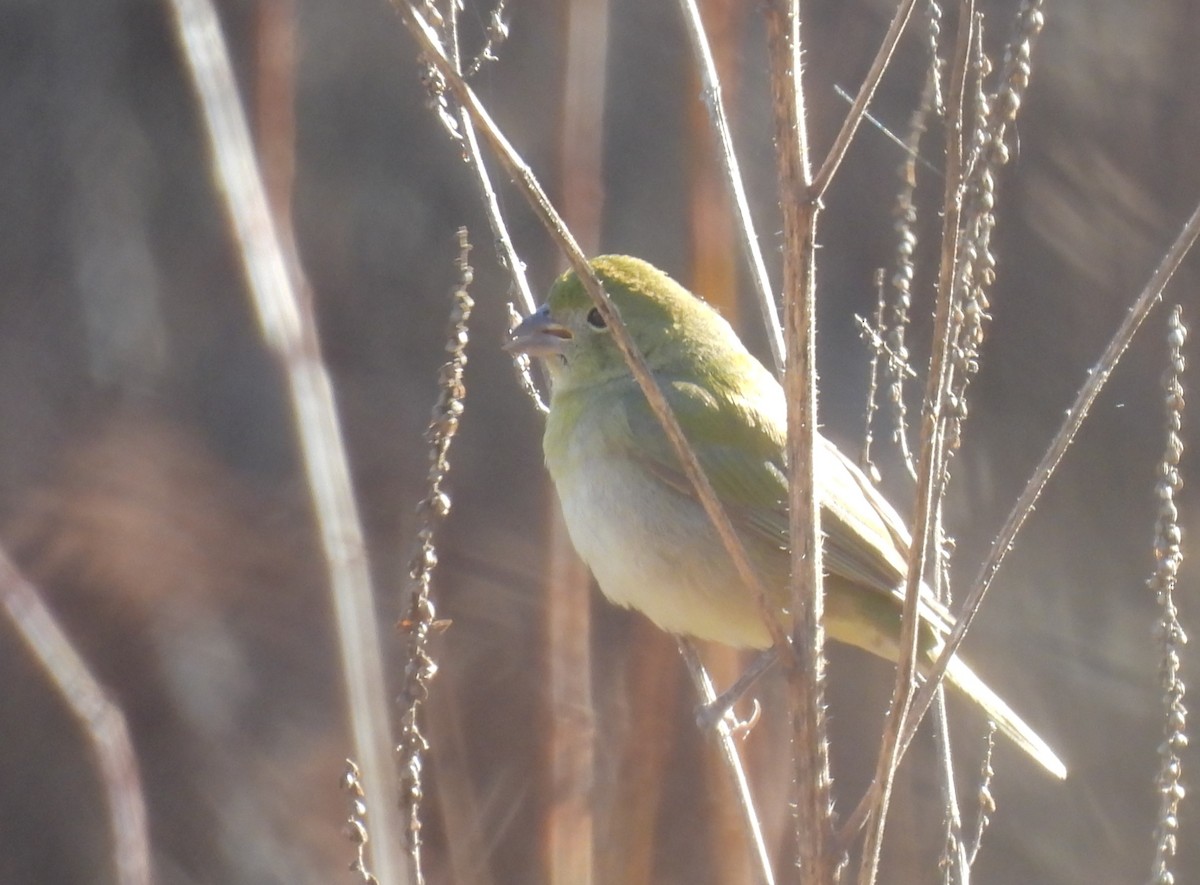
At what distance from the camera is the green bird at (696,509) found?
3219 mm

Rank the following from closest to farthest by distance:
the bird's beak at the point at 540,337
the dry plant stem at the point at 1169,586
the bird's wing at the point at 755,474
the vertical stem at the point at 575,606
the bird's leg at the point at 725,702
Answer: the dry plant stem at the point at 1169,586 < the bird's leg at the point at 725,702 < the bird's wing at the point at 755,474 < the bird's beak at the point at 540,337 < the vertical stem at the point at 575,606

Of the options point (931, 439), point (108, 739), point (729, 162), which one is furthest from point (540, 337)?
point (931, 439)

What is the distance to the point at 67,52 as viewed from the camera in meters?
4.74

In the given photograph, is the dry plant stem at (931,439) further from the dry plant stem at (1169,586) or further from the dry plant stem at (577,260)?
the dry plant stem at (1169,586)

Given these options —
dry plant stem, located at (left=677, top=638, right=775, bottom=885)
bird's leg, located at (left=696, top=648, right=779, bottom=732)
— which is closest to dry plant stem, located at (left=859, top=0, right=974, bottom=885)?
dry plant stem, located at (left=677, top=638, right=775, bottom=885)

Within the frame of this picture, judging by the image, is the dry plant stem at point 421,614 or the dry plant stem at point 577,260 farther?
the dry plant stem at point 421,614

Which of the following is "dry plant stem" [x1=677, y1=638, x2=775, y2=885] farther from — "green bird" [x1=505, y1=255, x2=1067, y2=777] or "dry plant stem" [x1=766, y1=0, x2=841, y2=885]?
"dry plant stem" [x1=766, y1=0, x2=841, y2=885]

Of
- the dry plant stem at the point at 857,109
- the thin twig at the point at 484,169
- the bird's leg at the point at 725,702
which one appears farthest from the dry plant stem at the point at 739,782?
the dry plant stem at the point at 857,109

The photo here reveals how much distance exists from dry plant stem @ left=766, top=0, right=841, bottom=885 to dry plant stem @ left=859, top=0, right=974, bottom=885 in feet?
0.23

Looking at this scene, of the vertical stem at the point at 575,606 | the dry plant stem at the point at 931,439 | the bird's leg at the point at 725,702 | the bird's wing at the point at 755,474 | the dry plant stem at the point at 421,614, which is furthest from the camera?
→ the vertical stem at the point at 575,606

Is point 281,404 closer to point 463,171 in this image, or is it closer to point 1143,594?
point 463,171

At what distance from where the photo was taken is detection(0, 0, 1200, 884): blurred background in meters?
4.66

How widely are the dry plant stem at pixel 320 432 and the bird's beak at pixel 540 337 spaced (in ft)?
1.76

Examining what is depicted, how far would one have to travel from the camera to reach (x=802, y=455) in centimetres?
176
